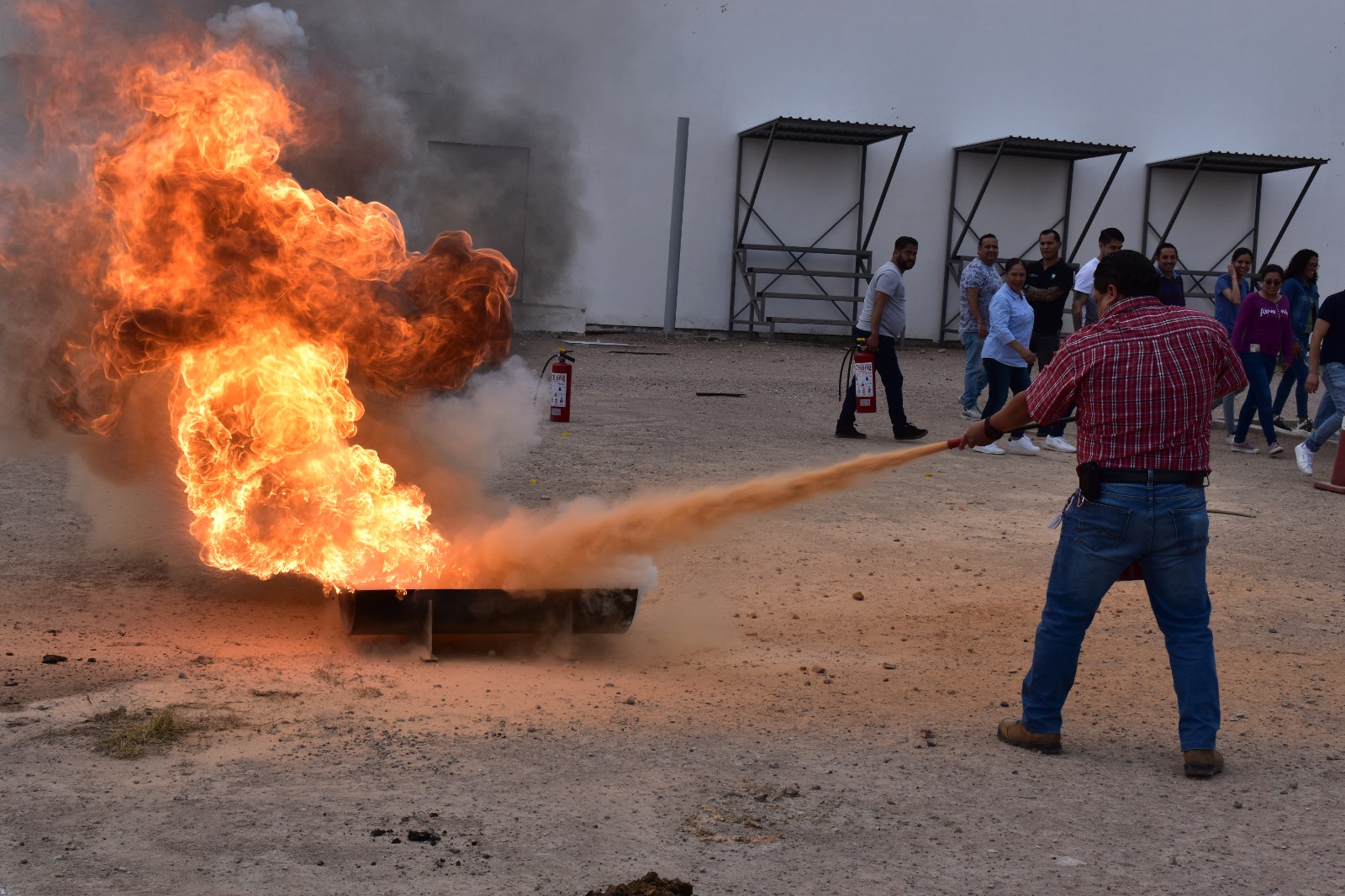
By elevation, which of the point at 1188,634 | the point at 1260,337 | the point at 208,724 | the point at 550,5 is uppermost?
the point at 550,5

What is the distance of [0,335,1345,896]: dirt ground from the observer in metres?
3.69

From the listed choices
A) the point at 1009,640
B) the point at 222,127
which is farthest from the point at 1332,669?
the point at 222,127

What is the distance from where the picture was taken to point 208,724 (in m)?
4.63

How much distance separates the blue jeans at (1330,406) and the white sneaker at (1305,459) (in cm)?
4

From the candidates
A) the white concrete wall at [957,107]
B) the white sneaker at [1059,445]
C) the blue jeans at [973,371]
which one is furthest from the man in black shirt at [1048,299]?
the white concrete wall at [957,107]

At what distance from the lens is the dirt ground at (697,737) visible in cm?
369

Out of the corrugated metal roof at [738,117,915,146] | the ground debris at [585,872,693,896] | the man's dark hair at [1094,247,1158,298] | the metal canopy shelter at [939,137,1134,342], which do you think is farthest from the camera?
the metal canopy shelter at [939,137,1134,342]

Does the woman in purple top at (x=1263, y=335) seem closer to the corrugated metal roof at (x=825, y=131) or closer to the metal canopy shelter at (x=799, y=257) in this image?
the corrugated metal roof at (x=825, y=131)

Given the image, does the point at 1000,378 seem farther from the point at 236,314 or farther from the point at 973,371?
the point at 236,314

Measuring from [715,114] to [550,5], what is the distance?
1414 cm

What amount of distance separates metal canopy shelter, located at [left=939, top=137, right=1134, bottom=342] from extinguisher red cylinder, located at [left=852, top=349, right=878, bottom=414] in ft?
38.7

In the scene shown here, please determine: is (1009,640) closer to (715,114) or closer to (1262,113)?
(715,114)

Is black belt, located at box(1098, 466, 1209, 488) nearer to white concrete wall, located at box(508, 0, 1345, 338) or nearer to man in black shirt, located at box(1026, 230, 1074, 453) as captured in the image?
man in black shirt, located at box(1026, 230, 1074, 453)

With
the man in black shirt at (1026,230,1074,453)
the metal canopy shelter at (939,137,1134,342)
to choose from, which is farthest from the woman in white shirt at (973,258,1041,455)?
the metal canopy shelter at (939,137,1134,342)
